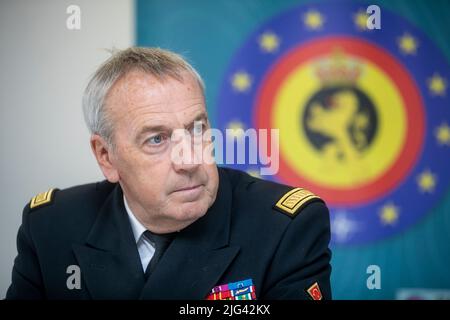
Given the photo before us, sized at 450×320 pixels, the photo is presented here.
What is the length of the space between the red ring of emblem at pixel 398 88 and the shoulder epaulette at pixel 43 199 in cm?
79

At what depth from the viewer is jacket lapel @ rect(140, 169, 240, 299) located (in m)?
1.43

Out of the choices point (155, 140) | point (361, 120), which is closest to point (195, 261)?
point (155, 140)

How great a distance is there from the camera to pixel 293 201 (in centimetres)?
151

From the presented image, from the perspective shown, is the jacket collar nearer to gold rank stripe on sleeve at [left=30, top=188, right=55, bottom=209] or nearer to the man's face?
the man's face

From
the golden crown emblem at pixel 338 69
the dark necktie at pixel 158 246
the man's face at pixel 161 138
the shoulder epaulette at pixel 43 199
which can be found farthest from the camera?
the golden crown emblem at pixel 338 69

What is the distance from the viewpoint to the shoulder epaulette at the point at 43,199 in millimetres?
1727

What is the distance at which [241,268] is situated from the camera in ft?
4.80

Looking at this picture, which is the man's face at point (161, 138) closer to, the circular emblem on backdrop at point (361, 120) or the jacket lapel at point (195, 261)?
the jacket lapel at point (195, 261)

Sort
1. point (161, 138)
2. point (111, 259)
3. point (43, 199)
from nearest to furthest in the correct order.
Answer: point (161, 138), point (111, 259), point (43, 199)

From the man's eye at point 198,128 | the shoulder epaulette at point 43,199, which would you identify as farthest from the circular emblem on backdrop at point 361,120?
the shoulder epaulette at point 43,199

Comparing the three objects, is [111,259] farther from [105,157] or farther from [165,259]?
[105,157]

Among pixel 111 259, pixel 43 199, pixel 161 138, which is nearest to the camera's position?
pixel 161 138

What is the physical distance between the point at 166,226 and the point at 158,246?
74 millimetres

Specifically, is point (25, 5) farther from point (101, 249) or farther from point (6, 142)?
point (101, 249)
